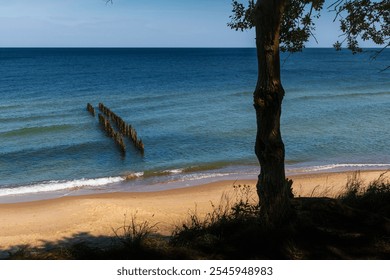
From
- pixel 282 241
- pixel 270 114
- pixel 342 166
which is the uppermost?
pixel 270 114

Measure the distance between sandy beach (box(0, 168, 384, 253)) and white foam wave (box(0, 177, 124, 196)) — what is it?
2.00 meters

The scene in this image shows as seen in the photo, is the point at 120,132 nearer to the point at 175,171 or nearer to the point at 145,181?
the point at 175,171

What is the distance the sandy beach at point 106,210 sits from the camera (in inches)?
531

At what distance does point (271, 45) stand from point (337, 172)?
16084 millimetres

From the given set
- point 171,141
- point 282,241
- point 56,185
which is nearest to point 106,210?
point 56,185

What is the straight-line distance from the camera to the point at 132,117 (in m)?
39.7

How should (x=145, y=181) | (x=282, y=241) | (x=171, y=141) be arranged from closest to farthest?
(x=282, y=241) → (x=145, y=181) → (x=171, y=141)

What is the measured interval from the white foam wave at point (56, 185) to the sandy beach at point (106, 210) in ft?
6.56

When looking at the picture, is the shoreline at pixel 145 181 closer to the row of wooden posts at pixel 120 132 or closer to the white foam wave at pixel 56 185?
the white foam wave at pixel 56 185

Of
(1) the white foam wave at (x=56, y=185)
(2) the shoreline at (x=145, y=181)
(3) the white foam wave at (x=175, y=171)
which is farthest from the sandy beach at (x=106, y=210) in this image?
(3) the white foam wave at (x=175, y=171)

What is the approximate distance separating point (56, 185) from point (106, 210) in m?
5.93

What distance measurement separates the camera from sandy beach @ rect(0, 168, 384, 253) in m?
13.5

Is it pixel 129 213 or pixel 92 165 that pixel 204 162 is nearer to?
pixel 92 165

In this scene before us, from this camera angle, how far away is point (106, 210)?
52.2 ft
